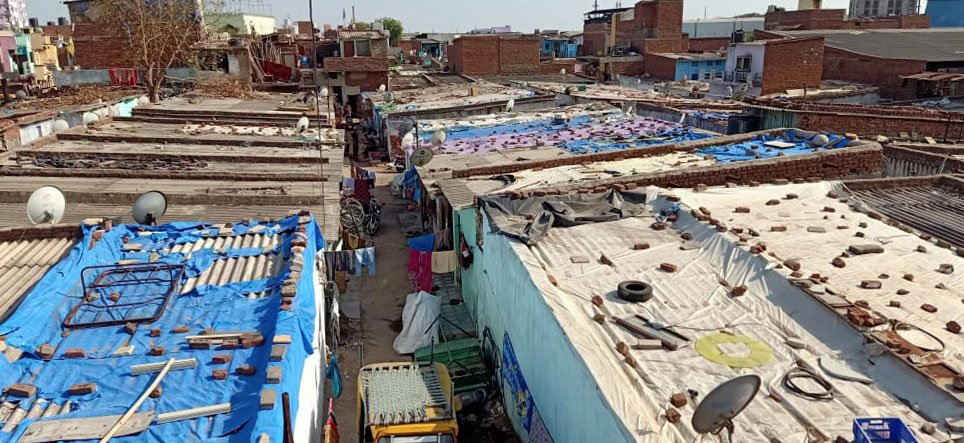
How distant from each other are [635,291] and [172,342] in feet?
18.8

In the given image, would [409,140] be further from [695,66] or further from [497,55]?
[695,66]

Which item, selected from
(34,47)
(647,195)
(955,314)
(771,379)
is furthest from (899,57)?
(34,47)

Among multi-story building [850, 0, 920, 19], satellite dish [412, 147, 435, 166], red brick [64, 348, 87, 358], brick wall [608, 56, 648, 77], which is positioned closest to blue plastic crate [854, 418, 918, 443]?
red brick [64, 348, 87, 358]

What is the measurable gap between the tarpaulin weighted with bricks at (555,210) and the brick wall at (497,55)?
35.8 m

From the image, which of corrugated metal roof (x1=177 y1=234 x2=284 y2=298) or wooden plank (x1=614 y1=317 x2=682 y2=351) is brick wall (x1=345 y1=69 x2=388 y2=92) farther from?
wooden plank (x1=614 y1=317 x2=682 y2=351)

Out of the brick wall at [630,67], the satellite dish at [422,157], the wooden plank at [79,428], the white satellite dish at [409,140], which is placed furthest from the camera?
the brick wall at [630,67]

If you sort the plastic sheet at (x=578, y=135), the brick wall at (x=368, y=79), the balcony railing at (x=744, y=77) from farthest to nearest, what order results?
the brick wall at (x=368, y=79) → the balcony railing at (x=744, y=77) → the plastic sheet at (x=578, y=135)

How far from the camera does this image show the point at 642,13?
52.7 meters

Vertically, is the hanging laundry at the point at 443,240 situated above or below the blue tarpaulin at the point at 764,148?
below

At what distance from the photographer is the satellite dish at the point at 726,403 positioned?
16.4ft

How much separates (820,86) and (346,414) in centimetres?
3254

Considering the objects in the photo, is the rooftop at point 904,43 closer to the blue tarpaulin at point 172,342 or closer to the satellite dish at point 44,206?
the blue tarpaulin at point 172,342

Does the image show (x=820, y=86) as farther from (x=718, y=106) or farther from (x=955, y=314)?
(x=955, y=314)

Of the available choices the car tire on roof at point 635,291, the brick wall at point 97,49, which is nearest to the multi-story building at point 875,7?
the brick wall at point 97,49
